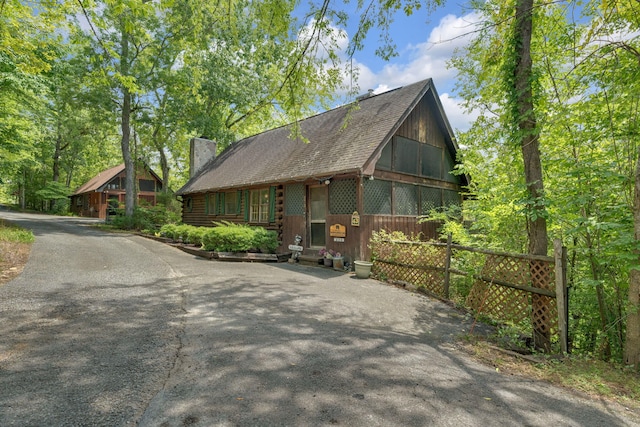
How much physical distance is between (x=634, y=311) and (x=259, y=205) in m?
12.2

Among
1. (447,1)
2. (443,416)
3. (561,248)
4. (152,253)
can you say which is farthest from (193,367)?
(152,253)

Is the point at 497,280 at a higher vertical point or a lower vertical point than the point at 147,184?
lower

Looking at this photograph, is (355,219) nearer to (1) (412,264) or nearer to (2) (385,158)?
(1) (412,264)

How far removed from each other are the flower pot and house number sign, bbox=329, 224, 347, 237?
136cm

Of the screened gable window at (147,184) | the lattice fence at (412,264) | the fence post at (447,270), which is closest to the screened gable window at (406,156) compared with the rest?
the lattice fence at (412,264)

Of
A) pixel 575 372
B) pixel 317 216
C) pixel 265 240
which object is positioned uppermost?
pixel 317 216

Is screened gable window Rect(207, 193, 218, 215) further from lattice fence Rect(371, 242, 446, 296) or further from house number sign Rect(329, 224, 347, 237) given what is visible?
lattice fence Rect(371, 242, 446, 296)

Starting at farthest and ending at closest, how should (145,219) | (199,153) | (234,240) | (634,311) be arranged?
(199,153), (145,219), (234,240), (634,311)

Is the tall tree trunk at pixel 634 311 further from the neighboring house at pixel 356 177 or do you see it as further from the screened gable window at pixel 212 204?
the screened gable window at pixel 212 204

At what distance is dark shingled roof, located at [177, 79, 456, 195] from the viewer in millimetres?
10320

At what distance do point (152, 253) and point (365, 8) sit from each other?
1048cm

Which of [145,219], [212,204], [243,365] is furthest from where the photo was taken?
[145,219]

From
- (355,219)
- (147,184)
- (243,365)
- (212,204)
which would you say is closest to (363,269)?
(355,219)

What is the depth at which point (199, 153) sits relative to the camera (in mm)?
21578
